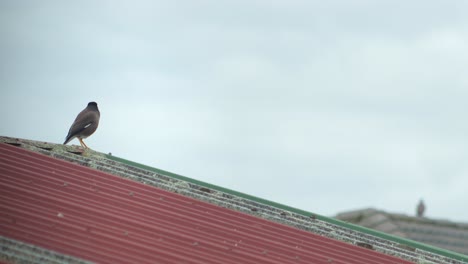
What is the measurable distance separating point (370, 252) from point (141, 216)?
298cm

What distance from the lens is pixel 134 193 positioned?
12.1 m

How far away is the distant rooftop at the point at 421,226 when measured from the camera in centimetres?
2678

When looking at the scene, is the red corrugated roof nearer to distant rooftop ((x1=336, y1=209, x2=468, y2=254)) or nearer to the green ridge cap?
the green ridge cap

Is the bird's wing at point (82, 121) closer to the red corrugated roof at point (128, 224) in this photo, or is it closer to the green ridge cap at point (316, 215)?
the green ridge cap at point (316, 215)

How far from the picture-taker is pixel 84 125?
1452 cm

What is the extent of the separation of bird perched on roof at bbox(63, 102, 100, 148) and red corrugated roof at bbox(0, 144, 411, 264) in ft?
5.79

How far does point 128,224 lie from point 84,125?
3978 millimetres

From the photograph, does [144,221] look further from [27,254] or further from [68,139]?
[68,139]

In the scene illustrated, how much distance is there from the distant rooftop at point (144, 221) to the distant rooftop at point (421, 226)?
1350 cm

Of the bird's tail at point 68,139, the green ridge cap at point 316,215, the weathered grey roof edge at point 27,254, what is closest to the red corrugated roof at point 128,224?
the weathered grey roof edge at point 27,254

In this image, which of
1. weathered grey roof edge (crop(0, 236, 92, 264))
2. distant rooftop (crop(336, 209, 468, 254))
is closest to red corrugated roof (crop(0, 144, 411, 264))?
weathered grey roof edge (crop(0, 236, 92, 264))

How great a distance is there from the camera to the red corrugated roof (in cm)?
985

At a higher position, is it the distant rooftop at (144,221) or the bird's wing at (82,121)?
the bird's wing at (82,121)

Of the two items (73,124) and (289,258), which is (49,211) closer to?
(289,258)
